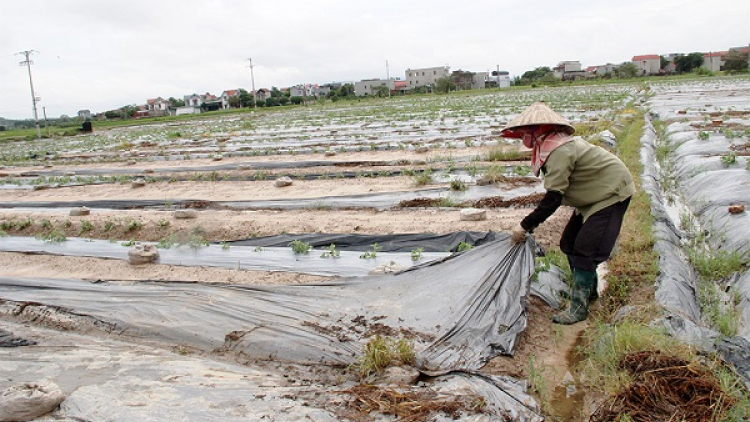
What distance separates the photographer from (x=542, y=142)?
333 cm

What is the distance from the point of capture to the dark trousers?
3.39m

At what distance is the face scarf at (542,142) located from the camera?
329 cm

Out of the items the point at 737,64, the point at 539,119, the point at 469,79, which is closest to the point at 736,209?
the point at 539,119

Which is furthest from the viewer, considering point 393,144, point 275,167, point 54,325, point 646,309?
point 393,144

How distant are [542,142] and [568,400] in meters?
1.53

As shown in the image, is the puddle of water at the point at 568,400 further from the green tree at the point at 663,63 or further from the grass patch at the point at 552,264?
the green tree at the point at 663,63

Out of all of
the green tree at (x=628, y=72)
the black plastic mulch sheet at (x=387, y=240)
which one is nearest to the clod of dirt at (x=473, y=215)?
the black plastic mulch sheet at (x=387, y=240)

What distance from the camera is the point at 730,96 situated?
A: 21594mm

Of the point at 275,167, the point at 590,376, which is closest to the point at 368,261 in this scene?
the point at 590,376

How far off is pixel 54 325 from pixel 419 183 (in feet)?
17.1

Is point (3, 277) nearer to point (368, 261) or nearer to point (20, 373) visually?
point (20, 373)

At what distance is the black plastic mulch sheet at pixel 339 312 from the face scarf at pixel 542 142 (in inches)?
27.0

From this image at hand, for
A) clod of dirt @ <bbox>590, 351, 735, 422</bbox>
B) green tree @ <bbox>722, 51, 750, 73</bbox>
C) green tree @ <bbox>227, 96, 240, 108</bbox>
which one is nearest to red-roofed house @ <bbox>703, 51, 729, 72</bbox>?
green tree @ <bbox>722, 51, 750, 73</bbox>

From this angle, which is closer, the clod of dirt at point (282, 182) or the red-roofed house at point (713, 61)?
the clod of dirt at point (282, 182)
